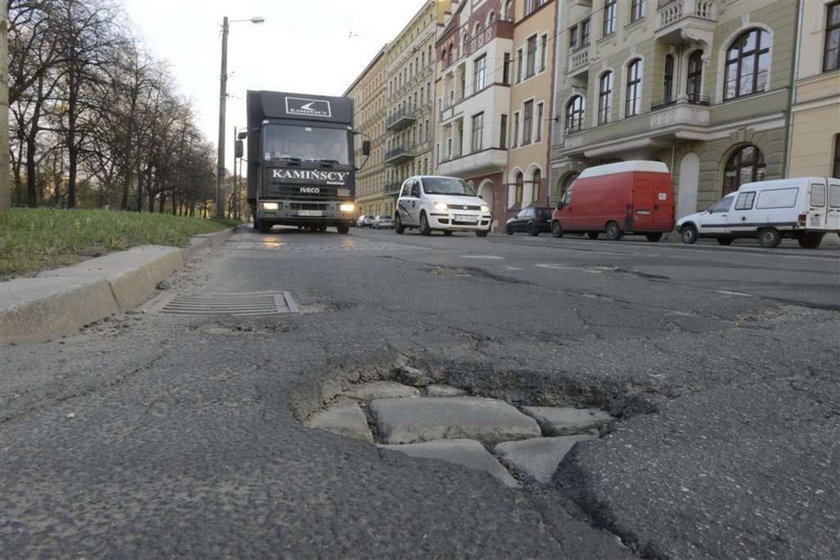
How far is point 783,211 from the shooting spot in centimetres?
1603

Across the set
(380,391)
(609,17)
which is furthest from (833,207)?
(380,391)

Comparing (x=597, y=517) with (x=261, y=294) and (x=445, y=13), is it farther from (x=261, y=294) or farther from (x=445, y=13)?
(x=445, y=13)

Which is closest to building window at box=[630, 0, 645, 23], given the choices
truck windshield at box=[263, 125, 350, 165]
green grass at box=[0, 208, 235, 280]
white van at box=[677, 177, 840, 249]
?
white van at box=[677, 177, 840, 249]

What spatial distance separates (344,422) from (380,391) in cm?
45

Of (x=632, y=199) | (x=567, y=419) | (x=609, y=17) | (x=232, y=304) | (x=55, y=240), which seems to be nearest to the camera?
(x=567, y=419)

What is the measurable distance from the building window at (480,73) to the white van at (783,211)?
2487 cm

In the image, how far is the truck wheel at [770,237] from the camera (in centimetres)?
1631

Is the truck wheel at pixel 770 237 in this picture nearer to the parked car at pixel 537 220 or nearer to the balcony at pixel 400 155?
the parked car at pixel 537 220

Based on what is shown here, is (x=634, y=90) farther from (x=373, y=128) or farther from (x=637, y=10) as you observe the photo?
(x=373, y=128)

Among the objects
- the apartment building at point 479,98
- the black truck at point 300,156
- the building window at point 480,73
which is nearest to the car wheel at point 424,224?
the black truck at point 300,156

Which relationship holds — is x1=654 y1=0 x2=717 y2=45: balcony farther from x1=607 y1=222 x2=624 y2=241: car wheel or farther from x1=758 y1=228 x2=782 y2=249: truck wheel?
x1=758 y1=228 x2=782 y2=249: truck wheel

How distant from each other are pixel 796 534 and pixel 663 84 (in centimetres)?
2691

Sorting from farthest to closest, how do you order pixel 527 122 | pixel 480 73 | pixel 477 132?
pixel 480 73
pixel 477 132
pixel 527 122

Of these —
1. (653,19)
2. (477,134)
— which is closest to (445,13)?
(477,134)
